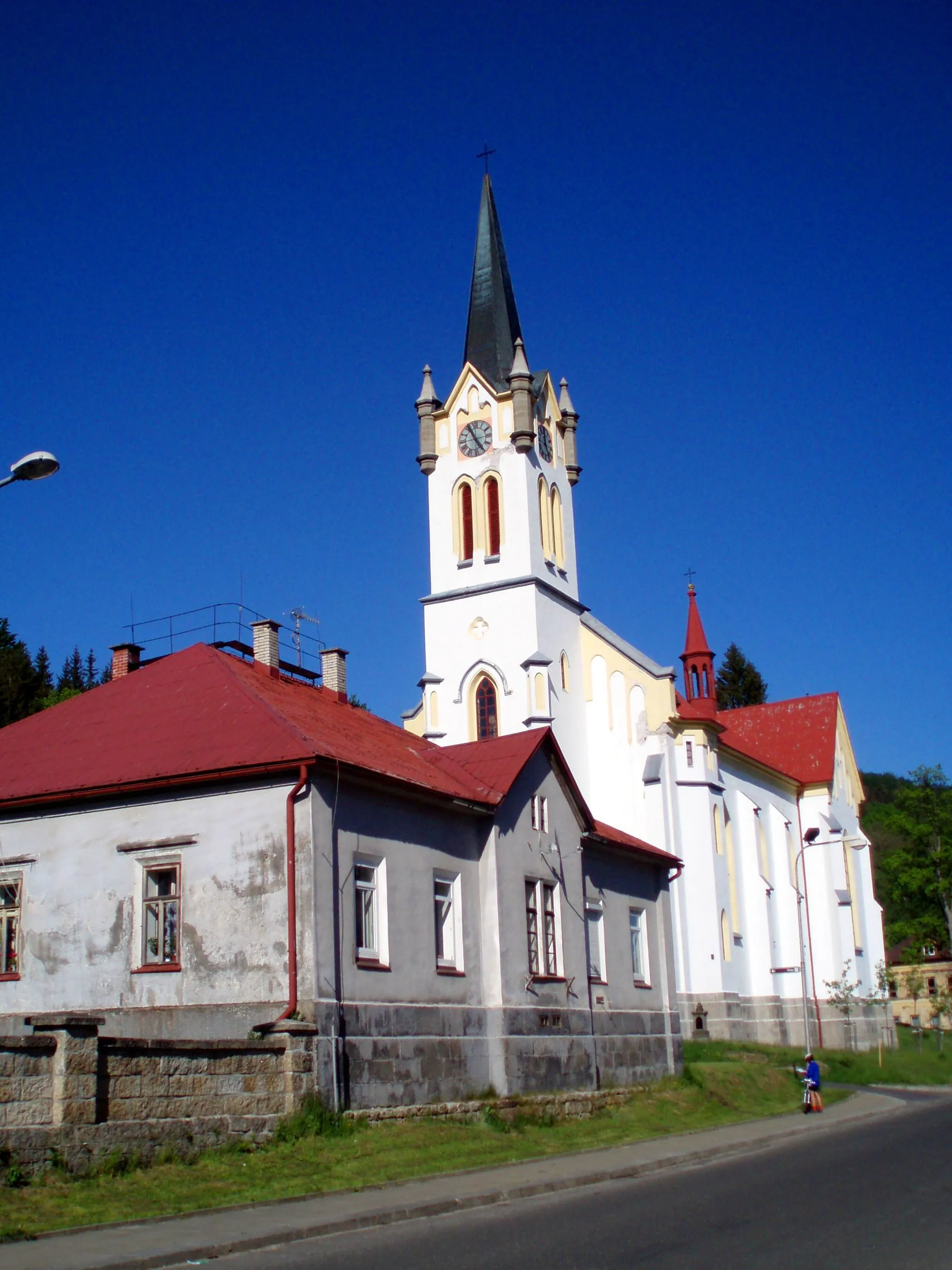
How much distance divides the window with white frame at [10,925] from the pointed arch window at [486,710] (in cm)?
2390

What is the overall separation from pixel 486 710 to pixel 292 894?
26.2 metres

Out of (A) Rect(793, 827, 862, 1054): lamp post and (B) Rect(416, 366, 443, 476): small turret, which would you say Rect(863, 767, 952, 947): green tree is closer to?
(A) Rect(793, 827, 862, 1054): lamp post

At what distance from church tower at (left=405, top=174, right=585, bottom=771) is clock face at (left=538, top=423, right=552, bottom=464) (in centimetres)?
7

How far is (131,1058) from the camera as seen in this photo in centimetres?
1569

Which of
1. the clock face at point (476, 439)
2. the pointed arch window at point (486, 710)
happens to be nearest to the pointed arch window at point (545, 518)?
the clock face at point (476, 439)

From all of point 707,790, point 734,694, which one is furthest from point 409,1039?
point 734,694

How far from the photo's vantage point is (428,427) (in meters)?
49.3

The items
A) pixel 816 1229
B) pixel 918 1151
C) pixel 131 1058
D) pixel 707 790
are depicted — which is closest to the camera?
pixel 816 1229

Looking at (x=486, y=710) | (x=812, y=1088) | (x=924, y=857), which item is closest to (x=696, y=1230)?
(x=812, y=1088)

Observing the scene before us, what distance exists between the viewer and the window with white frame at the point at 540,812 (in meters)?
26.5

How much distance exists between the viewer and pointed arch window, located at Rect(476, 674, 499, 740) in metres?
45.3

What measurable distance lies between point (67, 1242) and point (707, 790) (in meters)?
36.1

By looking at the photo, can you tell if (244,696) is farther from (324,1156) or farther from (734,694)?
(734,694)

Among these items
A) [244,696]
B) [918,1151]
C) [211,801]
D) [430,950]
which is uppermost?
[244,696]
